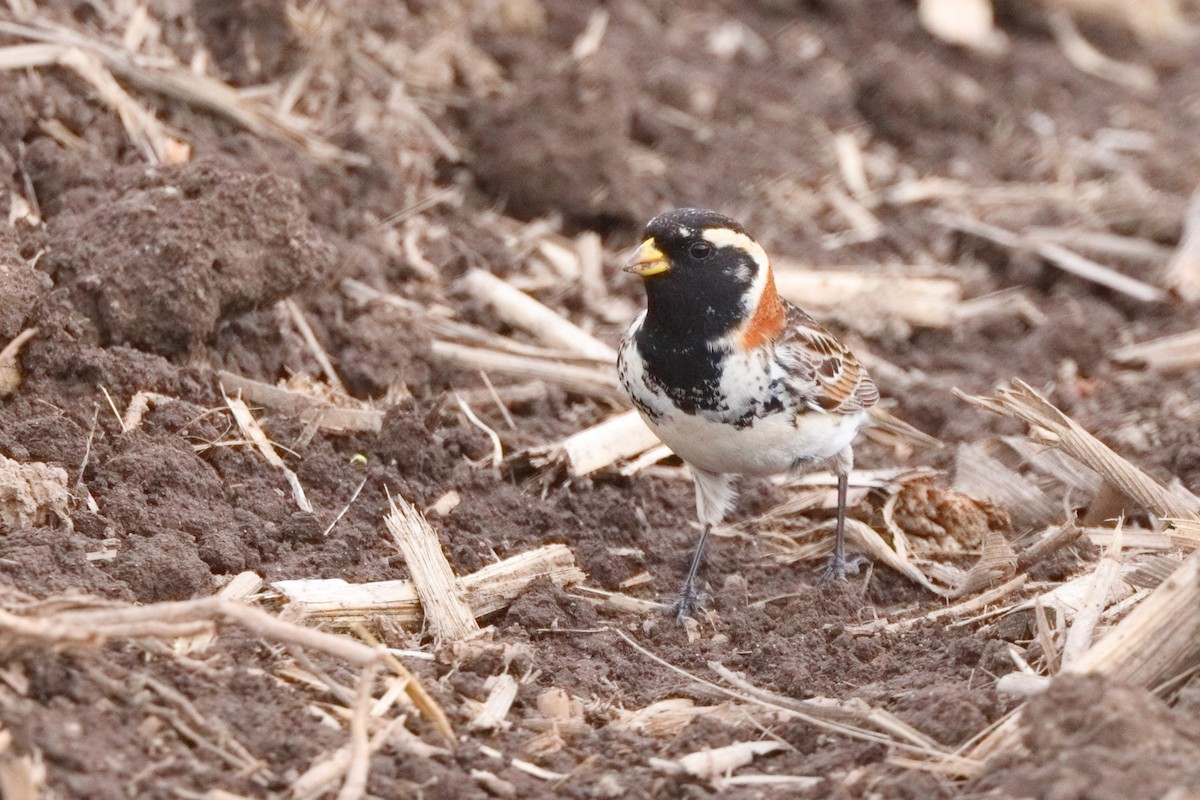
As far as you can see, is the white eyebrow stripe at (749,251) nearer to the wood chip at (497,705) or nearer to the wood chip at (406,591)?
the wood chip at (406,591)

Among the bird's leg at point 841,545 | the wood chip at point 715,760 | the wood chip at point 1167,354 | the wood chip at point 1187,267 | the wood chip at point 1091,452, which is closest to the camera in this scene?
the wood chip at point 715,760

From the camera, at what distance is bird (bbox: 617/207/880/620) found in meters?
6.14

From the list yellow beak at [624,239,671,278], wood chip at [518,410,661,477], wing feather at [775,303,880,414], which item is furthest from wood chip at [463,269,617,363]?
yellow beak at [624,239,671,278]

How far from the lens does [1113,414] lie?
8.12 metres

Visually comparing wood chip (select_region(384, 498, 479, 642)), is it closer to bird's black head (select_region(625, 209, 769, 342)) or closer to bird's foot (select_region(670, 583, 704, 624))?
bird's foot (select_region(670, 583, 704, 624))

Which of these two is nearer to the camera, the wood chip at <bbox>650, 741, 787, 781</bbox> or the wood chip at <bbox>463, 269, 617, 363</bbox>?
the wood chip at <bbox>650, 741, 787, 781</bbox>

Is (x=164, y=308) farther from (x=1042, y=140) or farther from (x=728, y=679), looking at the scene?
(x=1042, y=140)

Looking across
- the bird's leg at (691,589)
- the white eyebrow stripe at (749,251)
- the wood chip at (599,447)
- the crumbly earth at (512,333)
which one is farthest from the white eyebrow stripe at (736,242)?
the crumbly earth at (512,333)

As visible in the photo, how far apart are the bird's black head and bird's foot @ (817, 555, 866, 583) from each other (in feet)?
3.95

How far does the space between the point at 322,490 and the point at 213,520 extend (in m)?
0.66

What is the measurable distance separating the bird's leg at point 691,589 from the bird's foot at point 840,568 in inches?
20.6

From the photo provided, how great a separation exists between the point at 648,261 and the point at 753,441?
85cm

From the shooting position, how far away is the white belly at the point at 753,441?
20.3 feet

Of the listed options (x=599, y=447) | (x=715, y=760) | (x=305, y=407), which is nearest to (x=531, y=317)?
(x=599, y=447)
